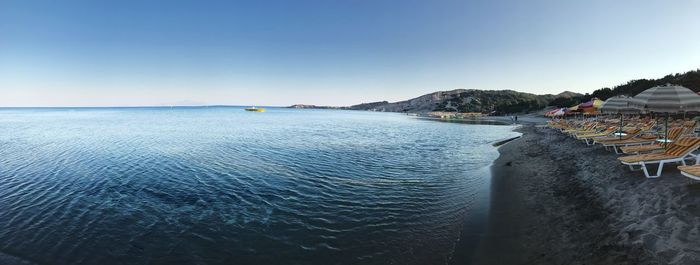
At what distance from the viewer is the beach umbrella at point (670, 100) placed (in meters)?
9.23

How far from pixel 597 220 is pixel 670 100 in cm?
544

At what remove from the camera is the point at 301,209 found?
400 inches

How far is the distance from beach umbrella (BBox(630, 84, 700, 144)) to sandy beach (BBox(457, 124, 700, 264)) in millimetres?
1877

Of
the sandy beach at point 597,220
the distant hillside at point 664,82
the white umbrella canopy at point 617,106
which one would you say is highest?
the distant hillside at point 664,82

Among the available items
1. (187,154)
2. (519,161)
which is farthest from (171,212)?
(519,161)

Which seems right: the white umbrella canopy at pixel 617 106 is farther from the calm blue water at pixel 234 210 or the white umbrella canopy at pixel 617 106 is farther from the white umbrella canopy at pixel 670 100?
the calm blue water at pixel 234 210

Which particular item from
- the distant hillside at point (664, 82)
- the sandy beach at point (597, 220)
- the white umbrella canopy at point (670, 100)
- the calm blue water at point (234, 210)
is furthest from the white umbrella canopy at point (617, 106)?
the distant hillside at point (664, 82)

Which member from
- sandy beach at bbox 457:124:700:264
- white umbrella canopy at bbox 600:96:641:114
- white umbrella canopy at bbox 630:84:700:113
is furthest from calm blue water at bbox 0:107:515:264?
white umbrella canopy at bbox 600:96:641:114

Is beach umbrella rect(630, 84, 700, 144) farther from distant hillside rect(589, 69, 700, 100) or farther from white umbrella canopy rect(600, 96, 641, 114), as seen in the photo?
distant hillside rect(589, 69, 700, 100)

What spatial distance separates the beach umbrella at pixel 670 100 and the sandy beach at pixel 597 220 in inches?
73.9

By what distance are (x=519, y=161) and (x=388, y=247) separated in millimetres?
12810

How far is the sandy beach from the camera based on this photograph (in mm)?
5344

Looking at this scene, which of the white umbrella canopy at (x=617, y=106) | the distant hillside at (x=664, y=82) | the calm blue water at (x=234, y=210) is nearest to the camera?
the calm blue water at (x=234, y=210)

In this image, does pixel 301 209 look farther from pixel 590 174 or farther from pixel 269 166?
pixel 590 174
